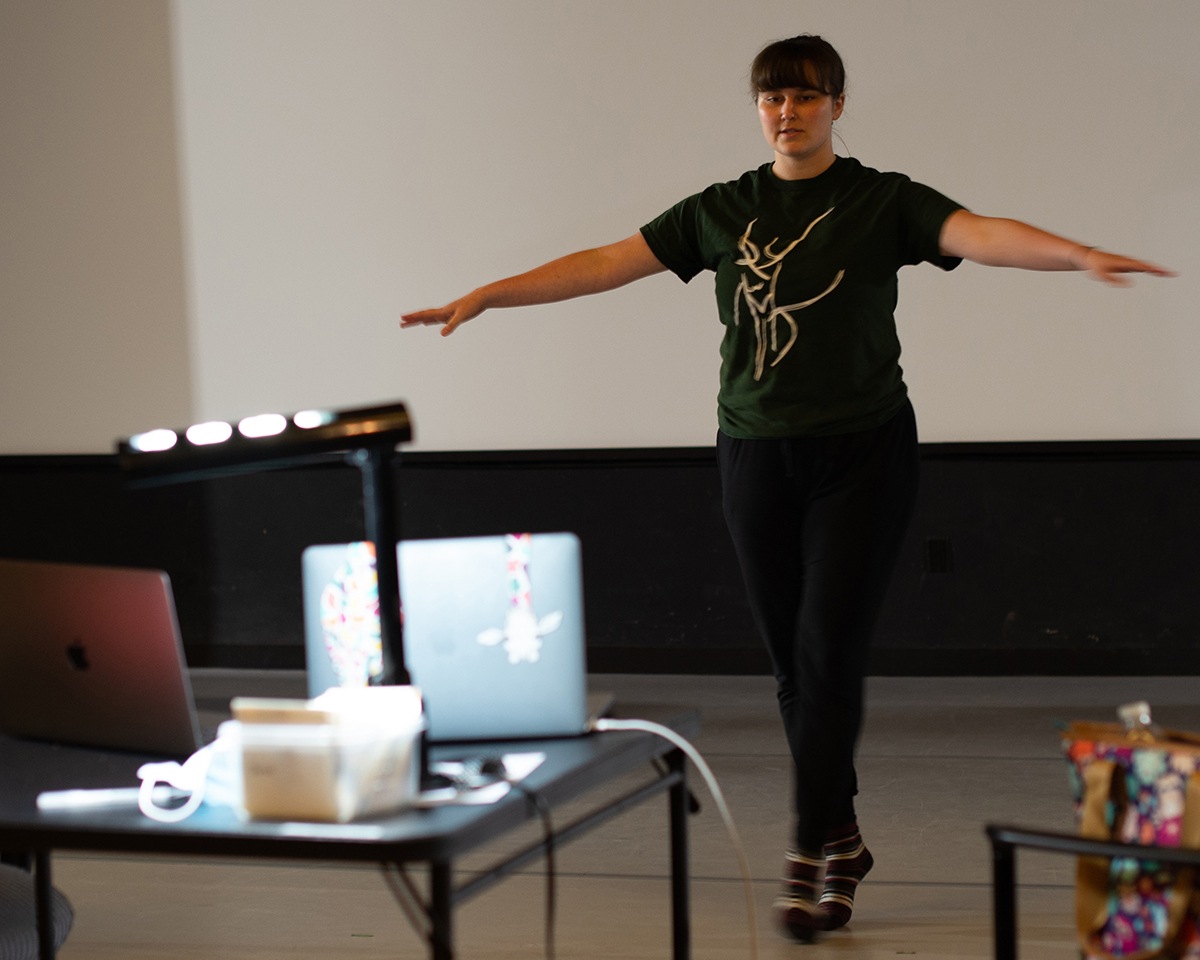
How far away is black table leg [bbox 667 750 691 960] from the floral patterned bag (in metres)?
0.47

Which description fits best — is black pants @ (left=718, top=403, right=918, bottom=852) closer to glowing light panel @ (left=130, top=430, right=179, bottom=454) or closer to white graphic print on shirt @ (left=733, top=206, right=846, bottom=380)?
white graphic print on shirt @ (left=733, top=206, right=846, bottom=380)

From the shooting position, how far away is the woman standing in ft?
8.46

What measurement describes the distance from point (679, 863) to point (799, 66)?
1.31 m

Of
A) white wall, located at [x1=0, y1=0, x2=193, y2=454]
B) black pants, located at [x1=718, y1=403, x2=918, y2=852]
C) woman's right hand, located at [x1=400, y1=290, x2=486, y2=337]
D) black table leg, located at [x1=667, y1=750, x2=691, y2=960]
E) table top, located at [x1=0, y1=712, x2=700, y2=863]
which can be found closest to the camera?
table top, located at [x1=0, y1=712, x2=700, y2=863]

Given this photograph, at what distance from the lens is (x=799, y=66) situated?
2.52 m

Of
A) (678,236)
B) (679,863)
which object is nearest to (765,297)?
(678,236)

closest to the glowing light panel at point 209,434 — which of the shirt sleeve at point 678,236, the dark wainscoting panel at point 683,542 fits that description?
the shirt sleeve at point 678,236

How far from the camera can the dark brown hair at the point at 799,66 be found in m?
2.52

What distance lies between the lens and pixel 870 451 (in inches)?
103

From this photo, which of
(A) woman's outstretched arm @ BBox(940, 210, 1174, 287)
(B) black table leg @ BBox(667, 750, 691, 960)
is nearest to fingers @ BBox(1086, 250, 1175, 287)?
(A) woman's outstretched arm @ BBox(940, 210, 1174, 287)

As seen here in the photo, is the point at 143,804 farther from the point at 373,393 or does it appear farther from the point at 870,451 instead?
the point at 373,393

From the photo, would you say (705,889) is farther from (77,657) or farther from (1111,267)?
(77,657)

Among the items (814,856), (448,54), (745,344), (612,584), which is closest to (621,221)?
(448,54)

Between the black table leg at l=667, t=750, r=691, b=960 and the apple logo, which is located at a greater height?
the apple logo
